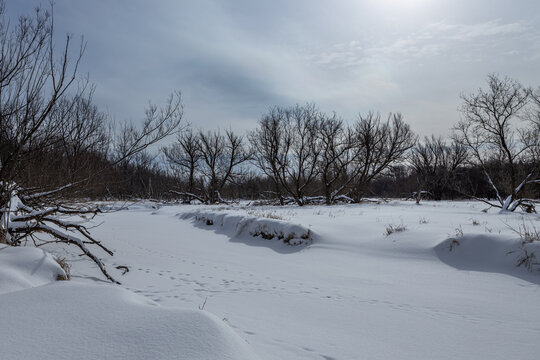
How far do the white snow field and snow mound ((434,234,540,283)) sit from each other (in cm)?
2

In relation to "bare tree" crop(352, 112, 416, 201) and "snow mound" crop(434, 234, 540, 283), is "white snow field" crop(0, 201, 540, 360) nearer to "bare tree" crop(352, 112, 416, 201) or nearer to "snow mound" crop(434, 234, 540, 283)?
"snow mound" crop(434, 234, 540, 283)

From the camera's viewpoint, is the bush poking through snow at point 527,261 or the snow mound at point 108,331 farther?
the bush poking through snow at point 527,261

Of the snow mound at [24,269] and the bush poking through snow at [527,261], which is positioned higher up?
the bush poking through snow at [527,261]

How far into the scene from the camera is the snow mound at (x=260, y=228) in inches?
252

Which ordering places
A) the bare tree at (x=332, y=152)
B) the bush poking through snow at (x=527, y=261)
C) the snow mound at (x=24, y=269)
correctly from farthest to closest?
the bare tree at (x=332, y=152) → the bush poking through snow at (x=527, y=261) → the snow mound at (x=24, y=269)

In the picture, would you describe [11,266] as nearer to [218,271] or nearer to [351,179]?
[218,271]

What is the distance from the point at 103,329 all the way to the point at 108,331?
40mm

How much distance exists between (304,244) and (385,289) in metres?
2.80

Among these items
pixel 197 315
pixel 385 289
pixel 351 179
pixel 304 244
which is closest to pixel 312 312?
pixel 385 289

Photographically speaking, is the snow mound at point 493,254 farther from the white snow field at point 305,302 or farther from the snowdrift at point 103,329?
the snowdrift at point 103,329

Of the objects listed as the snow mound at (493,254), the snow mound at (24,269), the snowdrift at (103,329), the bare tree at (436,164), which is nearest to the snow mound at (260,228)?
the snow mound at (493,254)

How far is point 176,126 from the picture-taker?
495 cm

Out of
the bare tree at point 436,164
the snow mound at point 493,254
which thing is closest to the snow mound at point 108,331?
the snow mound at point 493,254

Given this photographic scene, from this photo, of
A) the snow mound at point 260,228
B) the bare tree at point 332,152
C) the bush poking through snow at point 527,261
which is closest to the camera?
the bush poking through snow at point 527,261
